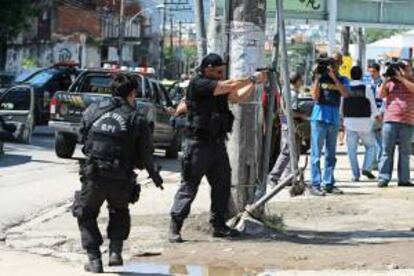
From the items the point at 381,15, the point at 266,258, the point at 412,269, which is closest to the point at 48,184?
the point at 266,258

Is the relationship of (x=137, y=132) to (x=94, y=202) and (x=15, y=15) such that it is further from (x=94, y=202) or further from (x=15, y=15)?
(x=15, y=15)

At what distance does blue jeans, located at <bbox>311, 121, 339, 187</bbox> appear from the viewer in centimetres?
1220

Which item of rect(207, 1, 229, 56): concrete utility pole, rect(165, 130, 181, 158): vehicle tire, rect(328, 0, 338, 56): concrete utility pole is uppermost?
rect(328, 0, 338, 56): concrete utility pole

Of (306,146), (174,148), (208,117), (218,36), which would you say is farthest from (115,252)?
(174,148)

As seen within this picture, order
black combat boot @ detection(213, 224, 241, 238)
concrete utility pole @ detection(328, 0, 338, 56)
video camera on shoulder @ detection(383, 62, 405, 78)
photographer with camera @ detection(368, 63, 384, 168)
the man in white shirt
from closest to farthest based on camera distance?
black combat boot @ detection(213, 224, 241, 238) → video camera on shoulder @ detection(383, 62, 405, 78) → the man in white shirt → photographer with camera @ detection(368, 63, 384, 168) → concrete utility pole @ detection(328, 0, 338, 56)

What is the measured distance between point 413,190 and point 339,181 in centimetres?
183

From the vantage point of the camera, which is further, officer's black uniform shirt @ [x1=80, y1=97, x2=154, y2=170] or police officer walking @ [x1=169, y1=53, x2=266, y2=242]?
police officer walking @ [x1=169, y1=53, x2=266, y2=242]

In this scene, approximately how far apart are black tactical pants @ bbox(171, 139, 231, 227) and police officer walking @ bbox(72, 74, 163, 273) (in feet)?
3.66

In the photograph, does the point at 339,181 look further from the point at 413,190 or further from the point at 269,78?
the point at 269,78

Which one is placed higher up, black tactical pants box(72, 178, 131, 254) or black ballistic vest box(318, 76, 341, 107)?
black ballistic vest box(318, 76, 341, 107)

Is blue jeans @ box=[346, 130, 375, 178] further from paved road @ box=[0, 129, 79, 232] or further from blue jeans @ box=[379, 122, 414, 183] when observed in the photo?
paved road @ box=[0, 129, 79, 232]

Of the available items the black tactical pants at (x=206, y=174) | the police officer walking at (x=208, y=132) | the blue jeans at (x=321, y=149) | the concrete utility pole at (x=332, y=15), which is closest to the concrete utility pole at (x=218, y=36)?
the police officer walking at (x=208, y=132)

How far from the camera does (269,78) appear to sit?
29.5ft

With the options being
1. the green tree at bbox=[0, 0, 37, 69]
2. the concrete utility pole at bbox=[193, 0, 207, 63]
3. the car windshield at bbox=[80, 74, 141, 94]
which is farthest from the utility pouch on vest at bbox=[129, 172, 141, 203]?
the green tree at bbox=[0, 0, 37, 69]
